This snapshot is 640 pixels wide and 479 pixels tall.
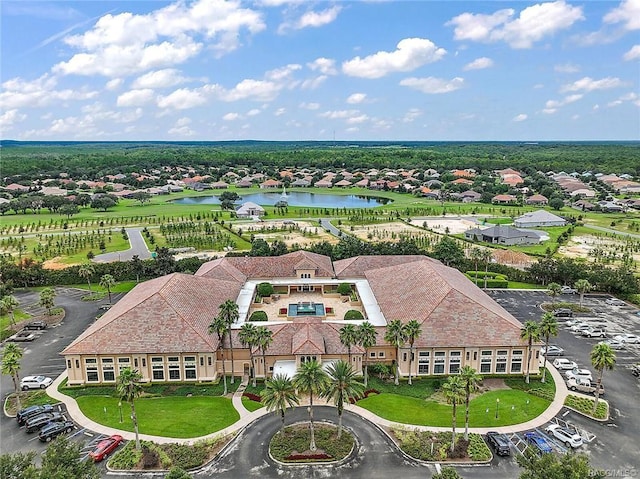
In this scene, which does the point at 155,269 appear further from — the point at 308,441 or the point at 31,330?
the point at 308,441

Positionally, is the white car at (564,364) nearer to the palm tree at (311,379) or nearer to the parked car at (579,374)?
the parked car at (579,374)

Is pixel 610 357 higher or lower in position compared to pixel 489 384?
higher

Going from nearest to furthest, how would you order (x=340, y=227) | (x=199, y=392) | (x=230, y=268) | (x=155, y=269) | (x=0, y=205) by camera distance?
(x=199, y=392)
(x=230, y=268)
(x=155, y=269)
(x=340, y=227)
(x=0, y=205)

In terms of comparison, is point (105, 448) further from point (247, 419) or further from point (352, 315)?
point (352, 315)

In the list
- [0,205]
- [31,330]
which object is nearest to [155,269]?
[31,330]

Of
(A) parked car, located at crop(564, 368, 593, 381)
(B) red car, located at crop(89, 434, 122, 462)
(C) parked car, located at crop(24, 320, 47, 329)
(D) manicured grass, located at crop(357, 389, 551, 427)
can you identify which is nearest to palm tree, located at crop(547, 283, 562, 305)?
(A) parked car, located at crop(564, 368, 593, 381)
